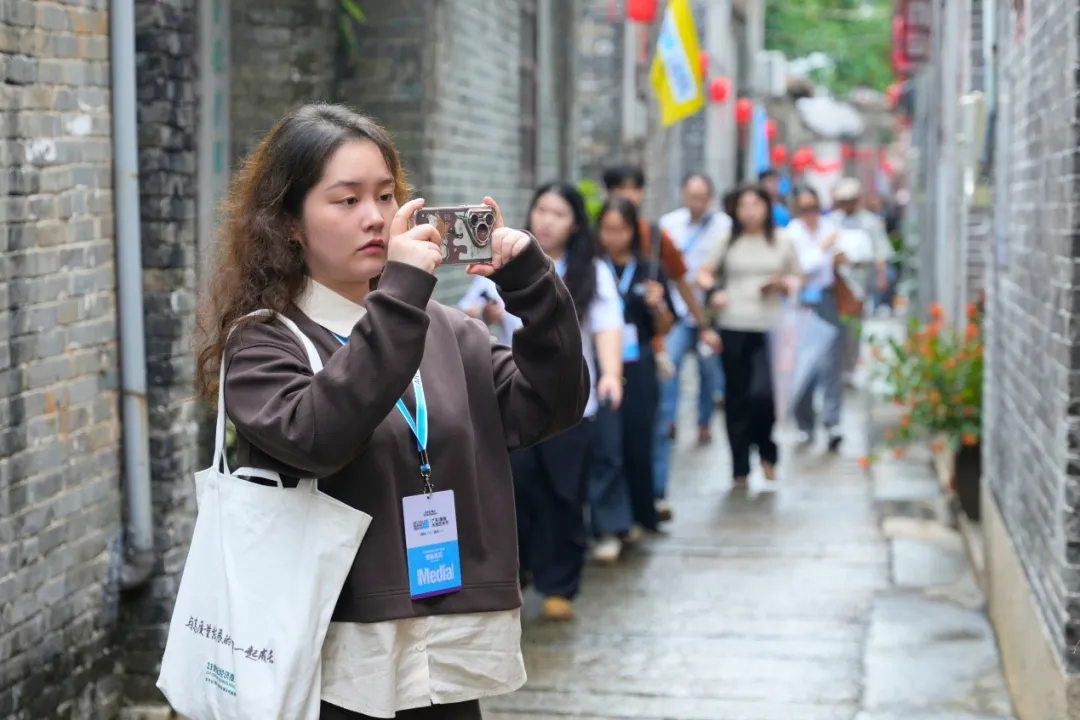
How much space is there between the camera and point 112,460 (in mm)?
5059

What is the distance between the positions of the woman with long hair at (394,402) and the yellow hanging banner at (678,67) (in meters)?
7.92

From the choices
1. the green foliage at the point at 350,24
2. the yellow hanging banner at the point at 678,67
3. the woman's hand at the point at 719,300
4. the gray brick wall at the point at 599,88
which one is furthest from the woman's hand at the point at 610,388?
the gray brick wall at the point at 599,88

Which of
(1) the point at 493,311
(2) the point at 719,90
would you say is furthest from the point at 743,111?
(1) the point at 493,311

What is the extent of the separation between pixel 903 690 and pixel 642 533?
3.02 meters

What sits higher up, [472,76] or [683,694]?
[472,76]

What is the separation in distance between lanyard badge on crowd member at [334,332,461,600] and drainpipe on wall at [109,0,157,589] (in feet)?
7.76

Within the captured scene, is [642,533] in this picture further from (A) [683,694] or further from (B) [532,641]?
(A) [683,694]

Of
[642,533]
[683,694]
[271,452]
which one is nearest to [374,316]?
[271,452]

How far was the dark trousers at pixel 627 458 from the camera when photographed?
7715mm

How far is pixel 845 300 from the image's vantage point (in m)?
11.6

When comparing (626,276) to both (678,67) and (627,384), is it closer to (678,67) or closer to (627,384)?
(627,384)

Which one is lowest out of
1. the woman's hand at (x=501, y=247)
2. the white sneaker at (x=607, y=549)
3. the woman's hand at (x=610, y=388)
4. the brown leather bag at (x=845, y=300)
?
the white sneaker at (x=607, y=549)

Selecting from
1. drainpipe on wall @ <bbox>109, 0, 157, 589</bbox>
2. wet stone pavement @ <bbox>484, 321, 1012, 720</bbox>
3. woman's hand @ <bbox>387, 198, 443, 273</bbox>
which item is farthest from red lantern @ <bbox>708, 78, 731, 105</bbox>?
woman's hand @ <bbox>387, 198, 443, 273</bbox>

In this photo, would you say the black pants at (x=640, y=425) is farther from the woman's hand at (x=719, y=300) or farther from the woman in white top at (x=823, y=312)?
the woman in white top at (x=823, y=312)
